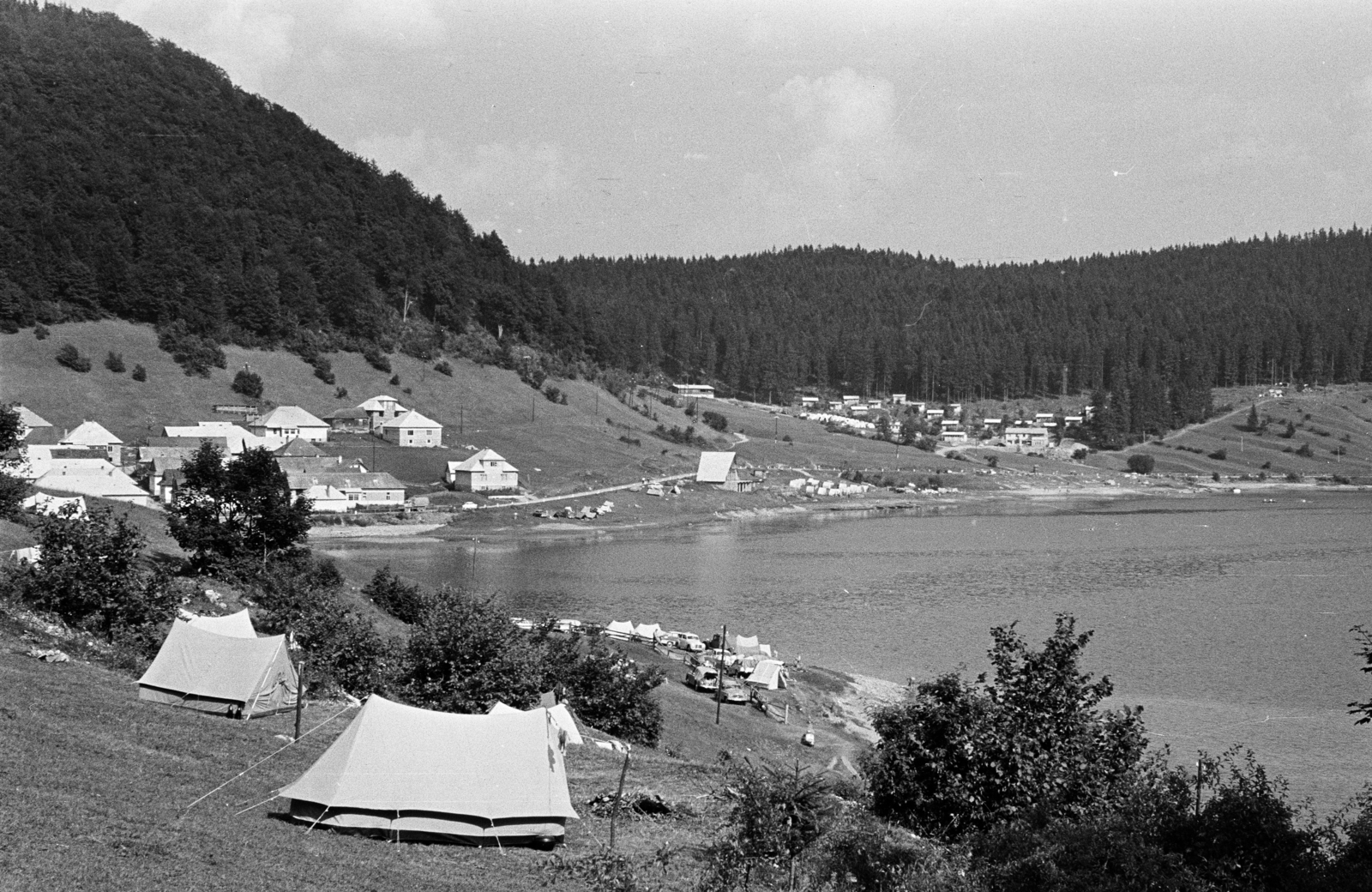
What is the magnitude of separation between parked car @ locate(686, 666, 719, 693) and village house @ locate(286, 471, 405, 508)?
47.4 m

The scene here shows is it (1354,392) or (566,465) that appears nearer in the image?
(566,465)

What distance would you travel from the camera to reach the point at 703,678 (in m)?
35.7

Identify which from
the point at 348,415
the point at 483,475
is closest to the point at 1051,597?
the point at 483,475

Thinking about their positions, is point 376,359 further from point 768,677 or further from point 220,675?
point 220,675

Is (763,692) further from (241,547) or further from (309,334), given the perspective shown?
(309,334)

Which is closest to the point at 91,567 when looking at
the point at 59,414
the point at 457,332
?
the point at 59,414

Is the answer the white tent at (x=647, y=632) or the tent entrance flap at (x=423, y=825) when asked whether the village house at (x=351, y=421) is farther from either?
the tent entrance flap at (x=423, y=825)

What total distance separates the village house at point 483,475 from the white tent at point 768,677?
178ft

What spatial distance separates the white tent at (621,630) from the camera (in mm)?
41188

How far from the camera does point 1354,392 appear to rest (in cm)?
16800

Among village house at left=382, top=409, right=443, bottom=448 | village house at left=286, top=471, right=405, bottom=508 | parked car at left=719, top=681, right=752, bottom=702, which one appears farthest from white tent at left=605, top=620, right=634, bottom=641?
village house at left=382, top=409, right=443, bottom=448

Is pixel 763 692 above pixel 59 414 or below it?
below

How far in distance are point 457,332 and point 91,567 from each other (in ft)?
337

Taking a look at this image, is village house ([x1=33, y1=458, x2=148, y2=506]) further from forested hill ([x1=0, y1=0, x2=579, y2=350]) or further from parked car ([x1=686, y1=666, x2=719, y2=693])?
forested hill ([x1=0, y1=0, x2=579, y2=350])
